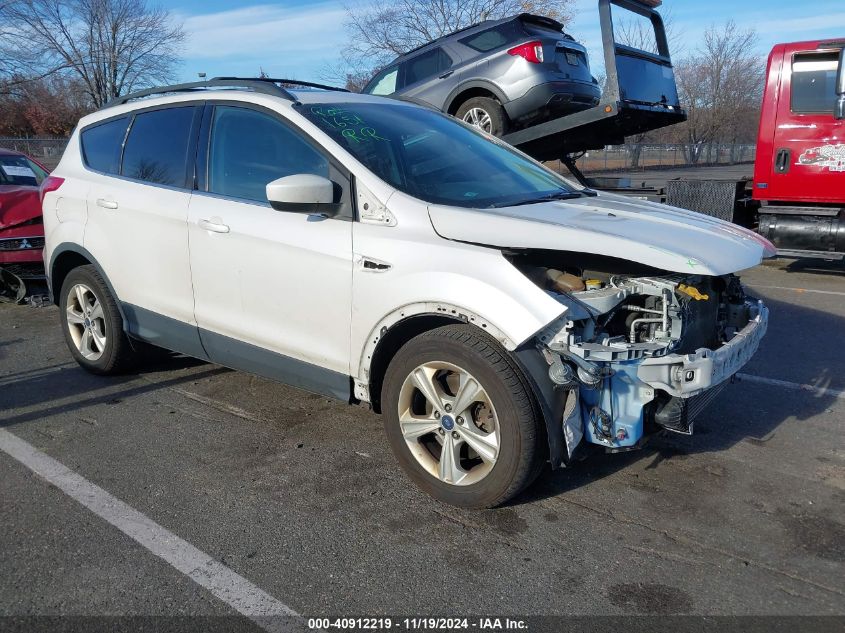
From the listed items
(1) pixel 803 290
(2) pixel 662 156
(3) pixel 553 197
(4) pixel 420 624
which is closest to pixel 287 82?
(3) pixel 553 197

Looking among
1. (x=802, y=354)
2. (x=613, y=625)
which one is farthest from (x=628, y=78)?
(x=613, y=625)

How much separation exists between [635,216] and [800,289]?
19.5 ft

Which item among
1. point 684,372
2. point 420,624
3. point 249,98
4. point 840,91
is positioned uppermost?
point 840,91

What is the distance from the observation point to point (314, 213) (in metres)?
3.73

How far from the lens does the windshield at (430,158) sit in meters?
3.77

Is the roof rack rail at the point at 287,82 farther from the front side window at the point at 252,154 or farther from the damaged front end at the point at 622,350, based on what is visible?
the damaged front end at the point at 622,350

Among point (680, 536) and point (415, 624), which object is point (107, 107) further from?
point (680, 536)

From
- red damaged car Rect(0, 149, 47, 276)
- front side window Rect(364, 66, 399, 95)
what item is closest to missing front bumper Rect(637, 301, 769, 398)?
red damaged car Rect(0, 149, 47, 276)

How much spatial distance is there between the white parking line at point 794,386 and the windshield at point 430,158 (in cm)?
203

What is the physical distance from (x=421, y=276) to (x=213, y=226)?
148 cm

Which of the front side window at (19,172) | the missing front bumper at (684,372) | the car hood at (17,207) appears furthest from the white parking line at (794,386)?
the front side window at (19,172)

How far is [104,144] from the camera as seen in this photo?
5.20 m

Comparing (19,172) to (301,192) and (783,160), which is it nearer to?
(301,192)

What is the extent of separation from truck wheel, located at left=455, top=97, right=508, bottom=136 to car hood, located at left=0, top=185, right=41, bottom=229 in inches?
202
